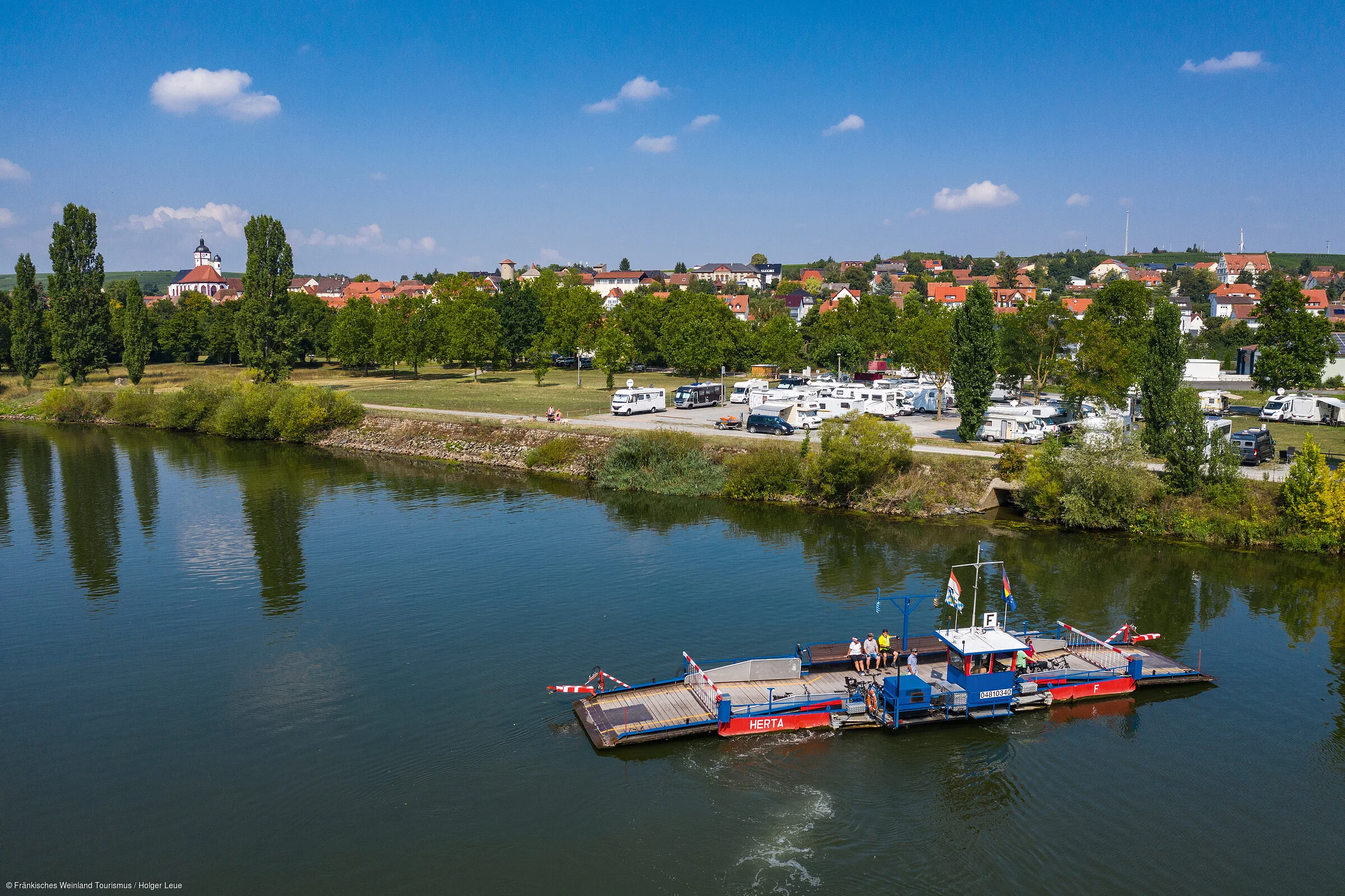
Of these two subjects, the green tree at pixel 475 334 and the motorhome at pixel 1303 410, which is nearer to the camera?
the motorhome at pixel 1303 410

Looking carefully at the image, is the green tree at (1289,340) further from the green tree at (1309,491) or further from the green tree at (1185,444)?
the green tree at (1309,491)

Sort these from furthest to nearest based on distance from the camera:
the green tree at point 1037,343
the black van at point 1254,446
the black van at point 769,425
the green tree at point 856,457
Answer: the green tree at point 1037,343 < the black van at point 769,425 < the green tree at point 856,457 < the black van at point 1254,446

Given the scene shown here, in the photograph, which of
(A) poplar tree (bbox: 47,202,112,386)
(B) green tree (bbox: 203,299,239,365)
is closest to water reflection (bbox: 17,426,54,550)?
(A) poplar tree (bbox: 47,202,112,386)

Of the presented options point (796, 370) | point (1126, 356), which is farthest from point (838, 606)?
point (796, 370)

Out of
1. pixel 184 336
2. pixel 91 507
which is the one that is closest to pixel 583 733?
pixel 91 507

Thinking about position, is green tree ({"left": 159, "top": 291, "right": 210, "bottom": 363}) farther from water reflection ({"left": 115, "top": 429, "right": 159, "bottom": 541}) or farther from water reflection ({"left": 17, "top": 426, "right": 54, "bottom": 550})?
water reflection ({"left": 115, "top": 429, "right": 159, "bottom": 541})

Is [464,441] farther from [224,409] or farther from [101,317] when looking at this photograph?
[101,317]

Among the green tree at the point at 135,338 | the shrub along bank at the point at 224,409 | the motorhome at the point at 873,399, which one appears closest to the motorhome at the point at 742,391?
the motorhome at the point at 873,399
